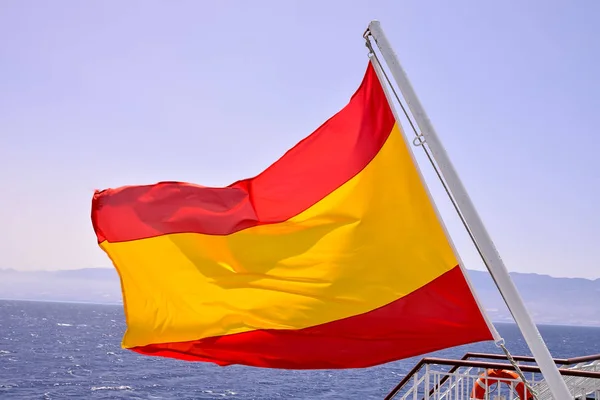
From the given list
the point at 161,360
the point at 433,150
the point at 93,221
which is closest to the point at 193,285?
the point at 93,221

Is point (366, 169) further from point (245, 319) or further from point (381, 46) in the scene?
point (245, 319)

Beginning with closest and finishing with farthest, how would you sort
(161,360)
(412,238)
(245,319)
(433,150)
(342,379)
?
(433,150), (412,238), (245,319), (342,379), (161,360)

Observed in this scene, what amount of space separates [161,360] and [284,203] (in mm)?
74995

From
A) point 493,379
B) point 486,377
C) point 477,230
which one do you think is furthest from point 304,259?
point 493,379

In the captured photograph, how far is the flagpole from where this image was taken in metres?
3.72

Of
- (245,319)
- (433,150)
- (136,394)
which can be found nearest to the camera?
(433,150)

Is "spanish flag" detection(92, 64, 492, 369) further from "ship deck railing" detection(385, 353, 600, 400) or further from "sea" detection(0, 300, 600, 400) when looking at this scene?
"sea" detection(0, 300, 600, 400)

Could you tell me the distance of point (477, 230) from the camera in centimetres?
391

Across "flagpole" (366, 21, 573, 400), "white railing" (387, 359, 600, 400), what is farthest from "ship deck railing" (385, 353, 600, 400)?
"flagpole" (366, 21, 573, 400)

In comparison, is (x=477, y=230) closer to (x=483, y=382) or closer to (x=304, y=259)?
(x=304, y=259)

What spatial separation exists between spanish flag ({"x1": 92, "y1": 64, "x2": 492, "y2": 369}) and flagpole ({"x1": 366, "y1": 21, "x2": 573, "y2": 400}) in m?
0.49

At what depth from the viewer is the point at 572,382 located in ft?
33.0

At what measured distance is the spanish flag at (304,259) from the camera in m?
4.64

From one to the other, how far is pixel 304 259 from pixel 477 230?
5.23ft
